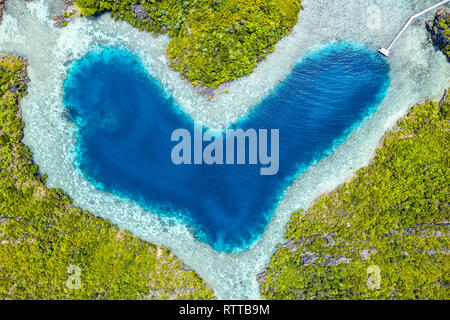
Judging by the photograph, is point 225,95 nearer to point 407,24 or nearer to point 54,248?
point 407,24

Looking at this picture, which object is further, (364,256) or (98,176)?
Answer: (98,176)

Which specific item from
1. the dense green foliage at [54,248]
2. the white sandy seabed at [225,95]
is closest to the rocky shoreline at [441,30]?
the white sandy seabed at [225,95]

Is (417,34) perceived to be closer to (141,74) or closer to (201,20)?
(201,20)

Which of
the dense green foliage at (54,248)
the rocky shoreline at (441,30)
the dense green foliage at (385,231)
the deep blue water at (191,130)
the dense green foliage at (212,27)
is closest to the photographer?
the dense green foliage at (385,231)

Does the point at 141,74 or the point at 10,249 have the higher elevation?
the point at 141,74

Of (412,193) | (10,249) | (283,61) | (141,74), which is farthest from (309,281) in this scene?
(10,249)

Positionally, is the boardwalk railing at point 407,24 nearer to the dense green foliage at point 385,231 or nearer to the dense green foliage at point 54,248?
the dense green foliage at point 385,231

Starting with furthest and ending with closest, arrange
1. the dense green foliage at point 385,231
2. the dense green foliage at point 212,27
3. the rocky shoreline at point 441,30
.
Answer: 1. the rocky shoreline at point 441,30
2. the dense green foliage at point 212,27
3. the dense green foliage at point 385,231
